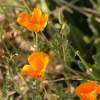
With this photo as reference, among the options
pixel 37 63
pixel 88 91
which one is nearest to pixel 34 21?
pixel 37 63

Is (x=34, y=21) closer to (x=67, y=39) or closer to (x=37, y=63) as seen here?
(x=37, y=63)

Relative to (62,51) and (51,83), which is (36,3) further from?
(62,51)

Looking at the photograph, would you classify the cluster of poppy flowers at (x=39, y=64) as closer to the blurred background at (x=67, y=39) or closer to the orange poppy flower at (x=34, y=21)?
the orange poppy flower at (x=34, y=21)

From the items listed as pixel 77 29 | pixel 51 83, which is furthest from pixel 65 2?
pixel 51 83

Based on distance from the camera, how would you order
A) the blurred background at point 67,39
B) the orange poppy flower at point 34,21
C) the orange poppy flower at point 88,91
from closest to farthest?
the orange poppy flower at point 88,91 → the orange poppy flower at point 34,21 → the blurred background at point 67,39

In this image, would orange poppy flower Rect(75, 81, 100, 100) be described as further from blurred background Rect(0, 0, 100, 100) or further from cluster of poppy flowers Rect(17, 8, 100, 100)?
blurred background Rect(0, 0, 100, 100)

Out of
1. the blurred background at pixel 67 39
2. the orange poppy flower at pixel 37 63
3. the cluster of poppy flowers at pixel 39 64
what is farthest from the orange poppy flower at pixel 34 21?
the blurred background at pixel 67 39

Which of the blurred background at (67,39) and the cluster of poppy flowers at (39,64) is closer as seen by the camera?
the cluster of poppy flowers at (39,64)
